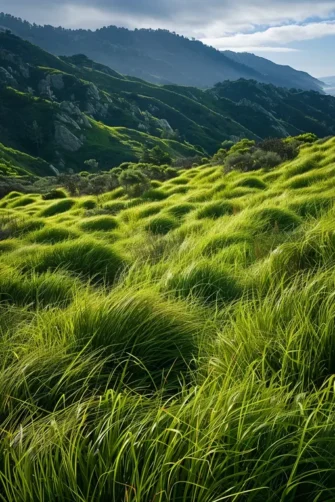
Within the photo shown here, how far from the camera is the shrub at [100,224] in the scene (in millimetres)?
12773

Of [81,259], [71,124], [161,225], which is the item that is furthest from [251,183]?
[71,124]

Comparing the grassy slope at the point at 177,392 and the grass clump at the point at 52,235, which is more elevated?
the grassy slope at the point at 177,392

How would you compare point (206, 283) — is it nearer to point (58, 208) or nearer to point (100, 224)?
point (100, 224)

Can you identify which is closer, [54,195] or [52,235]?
[52,235]

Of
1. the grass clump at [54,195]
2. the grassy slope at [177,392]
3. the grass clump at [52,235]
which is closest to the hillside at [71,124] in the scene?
the grass clump at [54,195]

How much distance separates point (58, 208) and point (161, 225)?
47.2 ft

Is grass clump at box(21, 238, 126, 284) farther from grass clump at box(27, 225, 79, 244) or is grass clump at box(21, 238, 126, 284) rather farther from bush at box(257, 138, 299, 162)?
bush at box(257, 138, 299, 162)

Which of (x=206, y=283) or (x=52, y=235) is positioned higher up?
(x=206, y=283)

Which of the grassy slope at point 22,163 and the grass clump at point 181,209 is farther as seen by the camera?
the grassy slope at point 22,163

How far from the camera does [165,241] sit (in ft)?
26.1

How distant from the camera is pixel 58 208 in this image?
23.6 meters

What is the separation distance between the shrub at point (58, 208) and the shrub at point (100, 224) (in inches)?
405

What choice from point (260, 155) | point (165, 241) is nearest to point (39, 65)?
point (260, 155)

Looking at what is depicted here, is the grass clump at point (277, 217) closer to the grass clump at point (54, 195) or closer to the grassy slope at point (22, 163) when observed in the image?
the grass clump at point (54, 195)
